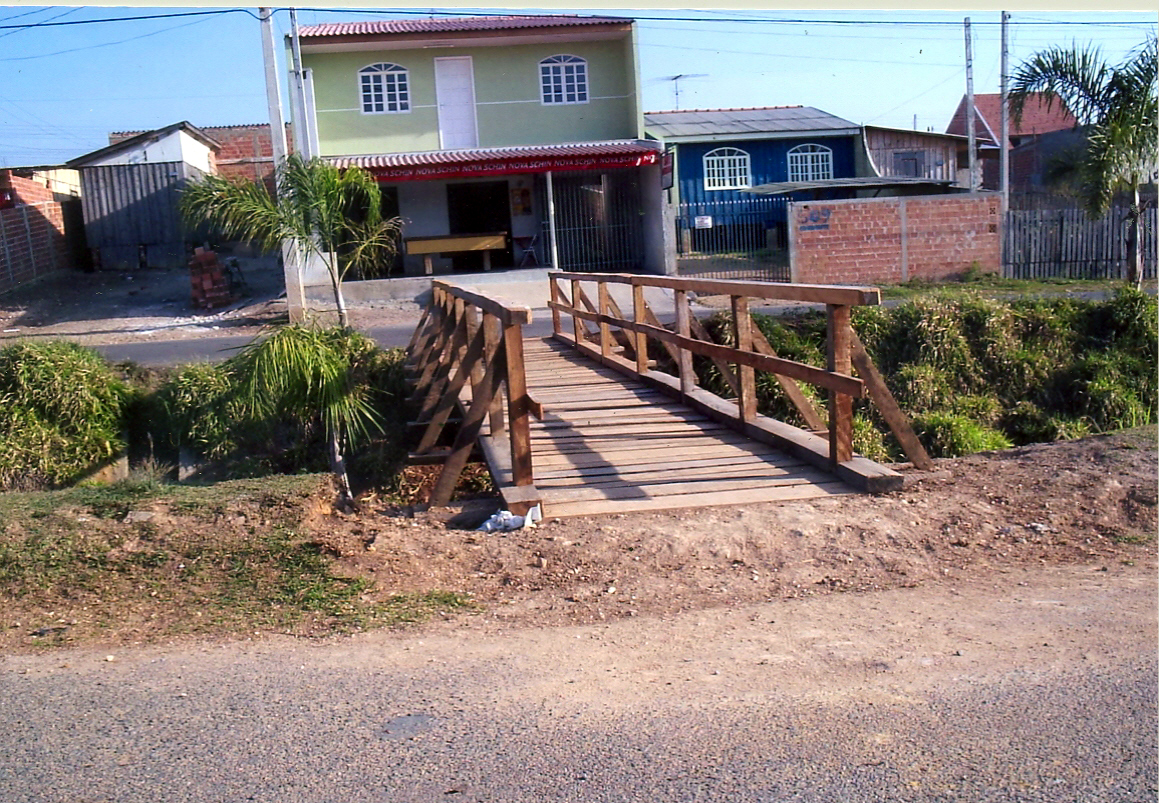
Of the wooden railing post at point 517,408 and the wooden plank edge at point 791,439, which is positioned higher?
the wooden railing post at point 517,408

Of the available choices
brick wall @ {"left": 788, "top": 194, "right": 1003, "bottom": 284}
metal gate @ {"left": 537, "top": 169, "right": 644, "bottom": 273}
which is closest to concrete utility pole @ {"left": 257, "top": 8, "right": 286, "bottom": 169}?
metal gate @ {"left": 537, "top": 169, "right": 644, "bottom": 273}

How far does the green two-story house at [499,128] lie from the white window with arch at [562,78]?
0.02 metres

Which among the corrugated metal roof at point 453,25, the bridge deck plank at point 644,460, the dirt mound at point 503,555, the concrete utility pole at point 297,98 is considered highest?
the corrugated metal roof at point 453,25

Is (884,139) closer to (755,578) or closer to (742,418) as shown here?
(742,418)

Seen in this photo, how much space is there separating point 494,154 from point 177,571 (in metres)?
19.0

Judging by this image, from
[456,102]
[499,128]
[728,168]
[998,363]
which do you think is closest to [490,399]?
[998,363]

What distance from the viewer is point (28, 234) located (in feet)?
78.7

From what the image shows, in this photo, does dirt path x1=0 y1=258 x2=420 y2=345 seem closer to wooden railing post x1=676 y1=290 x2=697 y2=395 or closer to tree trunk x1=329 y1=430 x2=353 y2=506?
tree trunk x1=329 y1=430 x2=353 y2=506

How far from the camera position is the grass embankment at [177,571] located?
5066 mm

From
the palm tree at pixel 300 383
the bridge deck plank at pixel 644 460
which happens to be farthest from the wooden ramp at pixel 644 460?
the palm tree at pixel 300 383

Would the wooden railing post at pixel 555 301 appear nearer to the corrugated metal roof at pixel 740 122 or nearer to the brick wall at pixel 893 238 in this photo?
the brick wall at pixel 893 238

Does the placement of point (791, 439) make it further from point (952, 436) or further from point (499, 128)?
point (499, 128)

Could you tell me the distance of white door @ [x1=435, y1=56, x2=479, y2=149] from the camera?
82.1 ft

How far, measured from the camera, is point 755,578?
539 centimetres
